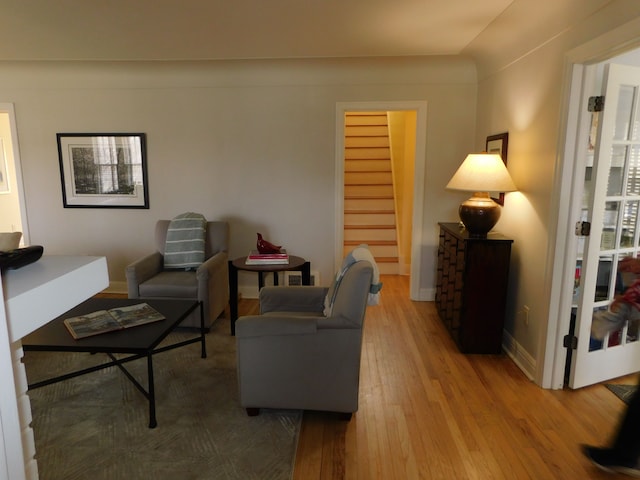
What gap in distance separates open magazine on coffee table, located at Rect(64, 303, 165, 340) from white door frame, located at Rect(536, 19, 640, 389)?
244 centimetres

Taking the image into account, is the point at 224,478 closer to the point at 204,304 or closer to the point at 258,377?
the point at 258,377

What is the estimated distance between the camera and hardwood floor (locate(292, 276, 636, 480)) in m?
1.93

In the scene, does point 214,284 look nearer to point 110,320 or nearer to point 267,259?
point 267,259

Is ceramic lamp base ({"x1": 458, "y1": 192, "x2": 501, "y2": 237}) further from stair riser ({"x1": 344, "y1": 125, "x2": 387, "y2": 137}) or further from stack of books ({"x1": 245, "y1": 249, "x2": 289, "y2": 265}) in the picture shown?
stair riser ({"x1": 344, "y1": 125, "x2": 387, "y2": 137})

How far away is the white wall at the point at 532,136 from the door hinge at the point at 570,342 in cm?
12

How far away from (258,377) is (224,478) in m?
0.50

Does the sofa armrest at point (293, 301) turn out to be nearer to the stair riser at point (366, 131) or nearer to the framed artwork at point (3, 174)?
the stair riser at point (366, 131)

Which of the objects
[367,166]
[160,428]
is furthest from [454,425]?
[367,166]

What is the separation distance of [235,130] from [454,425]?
11.0 feet

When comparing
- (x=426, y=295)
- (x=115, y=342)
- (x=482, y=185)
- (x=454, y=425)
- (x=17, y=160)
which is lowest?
(x=454, y=425)

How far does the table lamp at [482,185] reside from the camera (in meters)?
2.93

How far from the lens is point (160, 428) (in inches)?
86.7

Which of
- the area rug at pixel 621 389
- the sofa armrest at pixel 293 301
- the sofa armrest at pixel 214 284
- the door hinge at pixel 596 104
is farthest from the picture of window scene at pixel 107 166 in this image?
the area rug at pixel 621 389

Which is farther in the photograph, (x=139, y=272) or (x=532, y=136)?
(x=139, y=272)
